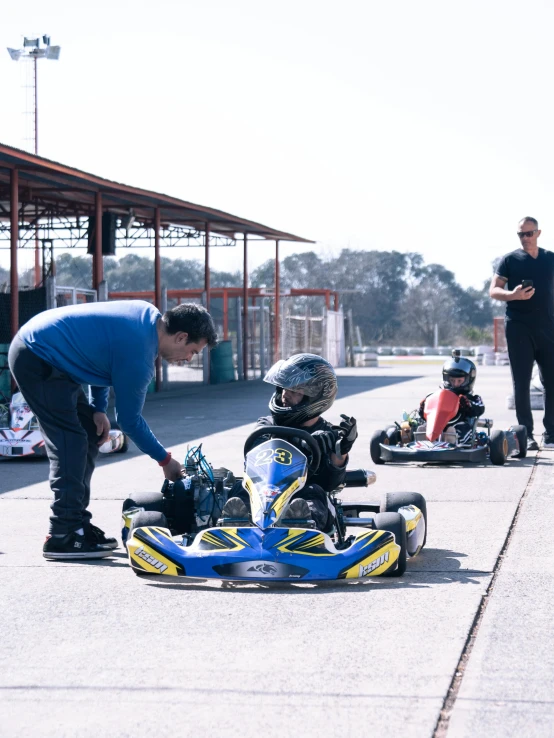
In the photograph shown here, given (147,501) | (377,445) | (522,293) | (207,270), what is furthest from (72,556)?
(207,270)

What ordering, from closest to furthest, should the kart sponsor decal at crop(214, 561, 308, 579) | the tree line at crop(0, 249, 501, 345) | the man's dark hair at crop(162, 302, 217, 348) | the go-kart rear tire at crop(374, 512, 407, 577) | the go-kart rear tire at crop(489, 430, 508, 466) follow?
the kart sponsor decal at crop(214, 561, 308, 579) < the go-kart rear tire at crop(374, 512, 407, 577) < the man's dark hair at crop(162, 302, 217, 348) < the go-kart rear tire at crop(489, 430, 508, 466) < the tree line at crop(0, 249, 501, 345)

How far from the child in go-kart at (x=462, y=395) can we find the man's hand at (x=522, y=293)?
0.69 meters

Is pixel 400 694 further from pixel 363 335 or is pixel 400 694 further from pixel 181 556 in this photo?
pixel 363 335

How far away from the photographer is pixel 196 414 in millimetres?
16734

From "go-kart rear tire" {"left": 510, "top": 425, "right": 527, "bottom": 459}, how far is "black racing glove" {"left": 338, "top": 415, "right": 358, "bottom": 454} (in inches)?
180

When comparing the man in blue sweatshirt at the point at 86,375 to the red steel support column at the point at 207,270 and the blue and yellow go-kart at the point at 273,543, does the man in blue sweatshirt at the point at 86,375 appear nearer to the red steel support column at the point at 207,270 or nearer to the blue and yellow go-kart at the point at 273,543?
the blue and yellow go-kart at the point at 273,543

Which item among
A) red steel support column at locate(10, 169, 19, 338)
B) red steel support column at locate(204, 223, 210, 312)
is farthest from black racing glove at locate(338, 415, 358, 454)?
red steel support column at locate(204, 223, 210, 312)

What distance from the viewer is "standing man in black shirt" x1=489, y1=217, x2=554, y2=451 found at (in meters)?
10.6

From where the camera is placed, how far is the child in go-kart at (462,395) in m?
9.95

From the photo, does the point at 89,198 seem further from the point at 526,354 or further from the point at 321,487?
the point at 321,487

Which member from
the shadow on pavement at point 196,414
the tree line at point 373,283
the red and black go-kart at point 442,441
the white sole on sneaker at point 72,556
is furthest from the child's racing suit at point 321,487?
the tree line at point 373,283

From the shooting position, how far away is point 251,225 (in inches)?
1072

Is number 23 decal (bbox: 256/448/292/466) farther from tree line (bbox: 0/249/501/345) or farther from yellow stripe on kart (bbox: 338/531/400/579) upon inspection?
tree line (bbox: 0/249/501/345)

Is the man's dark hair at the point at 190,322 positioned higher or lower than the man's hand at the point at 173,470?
higher
